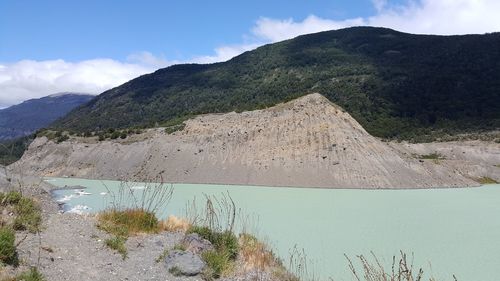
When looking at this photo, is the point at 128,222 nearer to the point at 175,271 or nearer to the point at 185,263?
the point at 185,263

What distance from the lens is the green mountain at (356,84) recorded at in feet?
306

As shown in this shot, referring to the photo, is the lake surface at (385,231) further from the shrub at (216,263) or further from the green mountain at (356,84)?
the green mountain at (356,84)

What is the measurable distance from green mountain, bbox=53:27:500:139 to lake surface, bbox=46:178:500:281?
40.1m

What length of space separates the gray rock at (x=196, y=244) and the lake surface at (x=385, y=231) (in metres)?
1.40

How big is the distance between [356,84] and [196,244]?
102 m

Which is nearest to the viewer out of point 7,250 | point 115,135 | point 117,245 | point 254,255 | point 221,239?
point 7,250

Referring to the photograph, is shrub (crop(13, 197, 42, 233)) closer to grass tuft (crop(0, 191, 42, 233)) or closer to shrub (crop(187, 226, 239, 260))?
grass tuft (crop(0, 191, 42, 233))

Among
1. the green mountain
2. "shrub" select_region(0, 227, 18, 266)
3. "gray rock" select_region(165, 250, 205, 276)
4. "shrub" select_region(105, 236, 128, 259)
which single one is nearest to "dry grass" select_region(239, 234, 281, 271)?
"gray rock" select_region(165, 250, 205, 276)

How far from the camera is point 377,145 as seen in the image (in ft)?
188

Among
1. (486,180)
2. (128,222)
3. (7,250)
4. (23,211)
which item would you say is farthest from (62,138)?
(7,250)

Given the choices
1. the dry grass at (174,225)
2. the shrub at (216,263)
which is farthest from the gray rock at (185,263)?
the dry grass at (174,225)

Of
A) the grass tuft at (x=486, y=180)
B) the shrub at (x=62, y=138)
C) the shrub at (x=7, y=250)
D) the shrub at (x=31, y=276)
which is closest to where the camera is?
the shrub at (x=31, y=276)

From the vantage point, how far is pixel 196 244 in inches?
406

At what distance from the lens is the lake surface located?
14.4m
